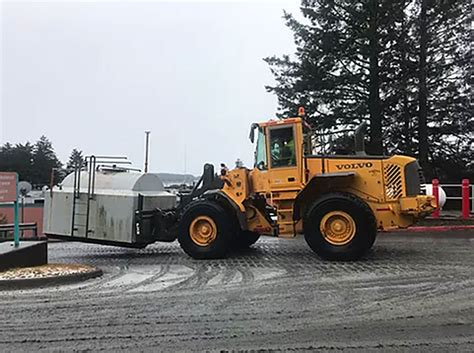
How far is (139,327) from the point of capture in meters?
5.98

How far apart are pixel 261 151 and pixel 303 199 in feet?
4.62

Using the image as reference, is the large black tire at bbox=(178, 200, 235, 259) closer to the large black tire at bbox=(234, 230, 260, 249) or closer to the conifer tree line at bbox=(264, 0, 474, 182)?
the large black tire at bbox=(234, 230, 260, 249)

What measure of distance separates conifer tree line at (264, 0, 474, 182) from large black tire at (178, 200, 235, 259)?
42.5ft

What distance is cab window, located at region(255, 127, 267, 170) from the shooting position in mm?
11456

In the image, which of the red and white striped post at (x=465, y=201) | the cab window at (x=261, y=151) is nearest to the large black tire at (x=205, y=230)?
the cab window at (x=261, y=151)

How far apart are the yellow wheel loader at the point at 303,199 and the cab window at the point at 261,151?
0.02 metres

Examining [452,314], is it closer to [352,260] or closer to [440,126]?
[352,260]

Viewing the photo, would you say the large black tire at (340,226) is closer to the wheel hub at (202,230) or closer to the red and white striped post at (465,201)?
the wheel hub at (202,230)

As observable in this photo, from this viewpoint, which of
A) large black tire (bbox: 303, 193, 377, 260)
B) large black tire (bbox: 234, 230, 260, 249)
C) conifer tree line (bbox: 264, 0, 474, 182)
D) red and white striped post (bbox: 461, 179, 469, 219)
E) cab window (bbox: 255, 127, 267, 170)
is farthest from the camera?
conifer tree line (bbox: 264, 0, 474, 182)

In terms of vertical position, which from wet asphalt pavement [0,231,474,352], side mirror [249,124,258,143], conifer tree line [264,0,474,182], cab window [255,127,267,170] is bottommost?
wet asphalt pavement [0,231,474,352]

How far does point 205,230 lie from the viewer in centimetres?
1138

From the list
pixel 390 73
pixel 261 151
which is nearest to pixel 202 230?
pixel 261 151

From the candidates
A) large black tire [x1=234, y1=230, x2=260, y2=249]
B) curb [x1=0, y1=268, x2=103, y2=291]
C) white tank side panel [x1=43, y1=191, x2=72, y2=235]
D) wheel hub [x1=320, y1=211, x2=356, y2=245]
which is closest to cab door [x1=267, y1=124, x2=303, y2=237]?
wheel hub [x1=320, y1=211, x2=356, y2=245]

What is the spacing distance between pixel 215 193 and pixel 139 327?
5779mm
